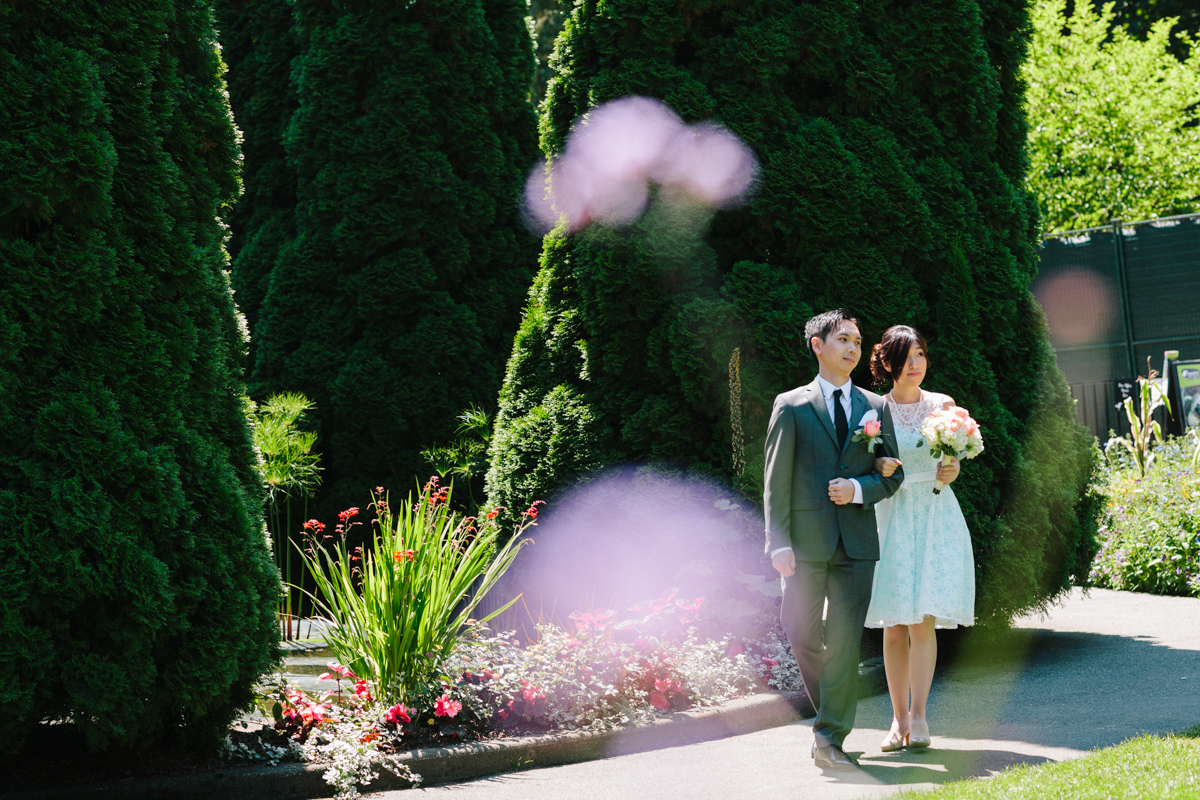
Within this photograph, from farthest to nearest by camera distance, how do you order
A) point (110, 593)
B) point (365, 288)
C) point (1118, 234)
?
point (1118, 234), point (365, 288), point (110, 593)

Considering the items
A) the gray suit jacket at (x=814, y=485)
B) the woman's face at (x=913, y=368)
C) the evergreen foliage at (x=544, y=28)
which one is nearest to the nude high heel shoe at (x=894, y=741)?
the gray suit jacket at (x=814, y=485)

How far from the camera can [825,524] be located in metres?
4.53

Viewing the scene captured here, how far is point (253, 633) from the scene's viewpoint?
15.0 ft

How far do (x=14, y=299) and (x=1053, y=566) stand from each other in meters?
6.27

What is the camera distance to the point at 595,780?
4.53 m

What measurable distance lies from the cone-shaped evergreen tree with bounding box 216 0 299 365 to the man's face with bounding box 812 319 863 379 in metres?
7.59

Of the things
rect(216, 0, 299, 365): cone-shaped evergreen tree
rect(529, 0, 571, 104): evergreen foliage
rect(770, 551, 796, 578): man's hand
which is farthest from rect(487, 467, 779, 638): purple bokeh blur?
rect(529, 0, 571, 104): evergreen foliage

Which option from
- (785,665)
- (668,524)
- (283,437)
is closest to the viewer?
(785,665)

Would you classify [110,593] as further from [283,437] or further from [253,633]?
[283,437]

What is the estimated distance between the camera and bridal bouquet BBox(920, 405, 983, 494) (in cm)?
466

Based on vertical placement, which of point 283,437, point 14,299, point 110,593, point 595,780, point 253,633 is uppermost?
point 14,299

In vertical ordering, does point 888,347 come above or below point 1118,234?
below

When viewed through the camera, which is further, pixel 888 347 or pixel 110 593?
pixel 888 347

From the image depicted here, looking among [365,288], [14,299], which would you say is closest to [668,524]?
[14,299]
